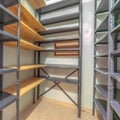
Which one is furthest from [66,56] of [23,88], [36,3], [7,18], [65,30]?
[7,18]

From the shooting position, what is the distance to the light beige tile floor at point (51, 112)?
5.54 feet

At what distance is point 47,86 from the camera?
228 cm

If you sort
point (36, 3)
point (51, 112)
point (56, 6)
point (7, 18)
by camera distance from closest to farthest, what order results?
point (7, 18)
point (51, 112)
point (36, 3)
point (56, 6)

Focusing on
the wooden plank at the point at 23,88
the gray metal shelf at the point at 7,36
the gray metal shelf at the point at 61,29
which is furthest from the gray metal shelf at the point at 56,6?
the wooden plank at the point at 23,88

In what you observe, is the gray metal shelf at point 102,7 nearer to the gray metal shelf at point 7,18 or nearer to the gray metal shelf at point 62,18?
the gray metal shelf at point 62,18

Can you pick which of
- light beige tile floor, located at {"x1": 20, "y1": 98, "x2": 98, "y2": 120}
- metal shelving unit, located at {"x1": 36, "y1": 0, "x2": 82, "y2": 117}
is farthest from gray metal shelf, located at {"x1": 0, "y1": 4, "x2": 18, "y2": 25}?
light beige tile floor, located at {"x1": 20, "y1": 98, "x2": 98, "y2": 120}

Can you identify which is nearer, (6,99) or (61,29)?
(6,99)

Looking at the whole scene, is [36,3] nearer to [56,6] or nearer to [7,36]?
[56,6]

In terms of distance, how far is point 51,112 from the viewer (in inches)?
72.4

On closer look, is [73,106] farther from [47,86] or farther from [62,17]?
[62,17]

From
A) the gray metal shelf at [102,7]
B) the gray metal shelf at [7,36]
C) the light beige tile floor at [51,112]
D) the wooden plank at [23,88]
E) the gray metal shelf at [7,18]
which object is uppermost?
the gray metal shelf at [102,7]

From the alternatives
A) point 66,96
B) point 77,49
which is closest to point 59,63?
point 77,49

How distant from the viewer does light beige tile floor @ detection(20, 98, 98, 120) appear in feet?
5.54

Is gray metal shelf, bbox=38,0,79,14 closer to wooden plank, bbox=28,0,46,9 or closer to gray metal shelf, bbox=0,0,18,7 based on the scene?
wooden plank, bbox=28,0,46,9
